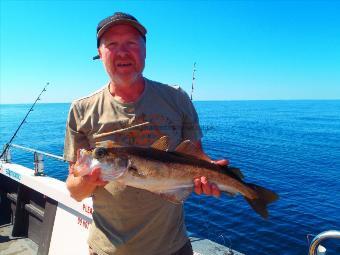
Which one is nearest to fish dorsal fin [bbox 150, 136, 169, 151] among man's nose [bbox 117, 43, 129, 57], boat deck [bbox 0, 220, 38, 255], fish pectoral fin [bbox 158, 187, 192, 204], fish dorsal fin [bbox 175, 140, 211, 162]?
fish dorsal fin [bbox 175, 140, 211, 162]

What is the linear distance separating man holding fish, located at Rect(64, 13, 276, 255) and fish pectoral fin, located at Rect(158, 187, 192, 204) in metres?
0.01

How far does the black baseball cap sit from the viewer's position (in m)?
3.51

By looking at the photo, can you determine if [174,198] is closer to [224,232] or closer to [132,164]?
[132,164]

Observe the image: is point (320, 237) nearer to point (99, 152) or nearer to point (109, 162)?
point (109, 162)

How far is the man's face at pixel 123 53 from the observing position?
3477mm

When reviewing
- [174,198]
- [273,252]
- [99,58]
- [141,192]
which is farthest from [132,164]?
[273,252]

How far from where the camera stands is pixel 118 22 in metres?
3.52

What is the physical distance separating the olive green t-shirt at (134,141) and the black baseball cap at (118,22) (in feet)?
2.06

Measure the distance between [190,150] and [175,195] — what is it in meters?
0.52

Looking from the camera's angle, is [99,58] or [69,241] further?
[69,241]

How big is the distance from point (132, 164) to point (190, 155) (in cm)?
65

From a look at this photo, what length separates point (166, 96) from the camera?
12.2 ft

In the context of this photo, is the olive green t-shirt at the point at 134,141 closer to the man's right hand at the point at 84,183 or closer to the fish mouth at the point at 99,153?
the man's right hand at the point at 84,183

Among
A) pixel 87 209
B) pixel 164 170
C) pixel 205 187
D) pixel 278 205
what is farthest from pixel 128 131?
pixel 278 205
